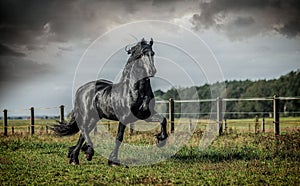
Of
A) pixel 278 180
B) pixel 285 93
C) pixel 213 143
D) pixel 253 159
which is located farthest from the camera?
pixel 285 93

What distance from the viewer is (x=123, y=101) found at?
7371mm

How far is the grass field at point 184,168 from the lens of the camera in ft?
20.0

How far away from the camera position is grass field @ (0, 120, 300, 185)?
6.09 m

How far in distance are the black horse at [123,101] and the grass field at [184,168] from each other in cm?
60

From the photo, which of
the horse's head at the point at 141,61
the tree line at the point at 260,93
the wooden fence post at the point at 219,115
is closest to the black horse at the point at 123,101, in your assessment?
the horse's head at the point at 141,61

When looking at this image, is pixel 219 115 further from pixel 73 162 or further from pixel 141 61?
pixel 141 61

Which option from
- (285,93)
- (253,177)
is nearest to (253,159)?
(253,177)

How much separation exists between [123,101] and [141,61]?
0.88m

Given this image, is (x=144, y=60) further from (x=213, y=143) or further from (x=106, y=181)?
(x=213, y=143)

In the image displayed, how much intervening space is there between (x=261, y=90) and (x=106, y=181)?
54.2 m

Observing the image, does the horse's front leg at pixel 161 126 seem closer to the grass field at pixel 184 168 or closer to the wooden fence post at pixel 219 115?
the grass field at pixel 184 168

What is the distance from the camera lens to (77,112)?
8352 mm

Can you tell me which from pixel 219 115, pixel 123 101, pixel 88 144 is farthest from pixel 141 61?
pixel 219 115

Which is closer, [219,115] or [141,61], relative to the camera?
[141,61]
